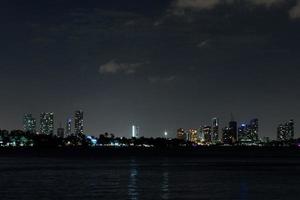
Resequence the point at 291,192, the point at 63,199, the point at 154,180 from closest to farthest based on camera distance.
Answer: the point at 63,199 → the point at 291,192 → the point at 154,180

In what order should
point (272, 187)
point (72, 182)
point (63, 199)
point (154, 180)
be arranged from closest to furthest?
point (63, 199) → point (272, 187) → point (72, 182) → point (154, 180)

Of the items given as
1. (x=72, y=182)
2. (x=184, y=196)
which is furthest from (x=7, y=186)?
(x=184, y=196)

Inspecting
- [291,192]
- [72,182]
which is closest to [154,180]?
[72,182]

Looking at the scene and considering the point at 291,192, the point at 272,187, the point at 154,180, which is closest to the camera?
the point at 291,192

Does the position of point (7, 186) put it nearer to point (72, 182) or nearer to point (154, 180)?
point (72, 182)

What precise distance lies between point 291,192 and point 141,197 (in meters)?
15.7

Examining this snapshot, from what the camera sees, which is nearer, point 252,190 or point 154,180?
point 252,190

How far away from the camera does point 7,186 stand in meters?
77.3

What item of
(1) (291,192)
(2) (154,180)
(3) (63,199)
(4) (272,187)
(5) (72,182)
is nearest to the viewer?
(3) (63,199)

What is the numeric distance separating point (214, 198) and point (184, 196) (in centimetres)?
299

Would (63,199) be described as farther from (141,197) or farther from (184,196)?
(184,196)

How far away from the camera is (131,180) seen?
290 feet

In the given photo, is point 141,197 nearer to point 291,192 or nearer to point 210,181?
point 291,192

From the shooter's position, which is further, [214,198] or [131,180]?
[131,180]
